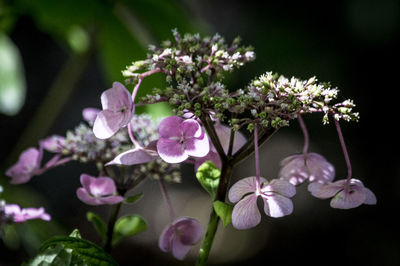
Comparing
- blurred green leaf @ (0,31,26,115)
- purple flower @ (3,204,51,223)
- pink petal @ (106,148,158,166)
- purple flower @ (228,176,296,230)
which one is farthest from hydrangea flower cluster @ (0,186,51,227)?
blurred green leaf @ (0,31,26,115)

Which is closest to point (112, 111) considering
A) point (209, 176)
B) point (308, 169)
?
point (209, 176)

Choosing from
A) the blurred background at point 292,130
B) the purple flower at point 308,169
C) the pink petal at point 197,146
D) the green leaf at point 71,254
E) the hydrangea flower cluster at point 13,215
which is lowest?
the green leaf at point 71,254

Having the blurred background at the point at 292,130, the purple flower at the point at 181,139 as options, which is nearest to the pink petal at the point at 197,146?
the purple flower at the point at 181,139

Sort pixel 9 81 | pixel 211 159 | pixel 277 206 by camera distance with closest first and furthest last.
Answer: pixel 277 206 → pixel 211 159 → pixel 9 81

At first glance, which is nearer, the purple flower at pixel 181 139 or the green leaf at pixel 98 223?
the purple flower at pixel 181 139

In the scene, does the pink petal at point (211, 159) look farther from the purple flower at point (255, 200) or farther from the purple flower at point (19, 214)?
the purple flower at point (19, 214)

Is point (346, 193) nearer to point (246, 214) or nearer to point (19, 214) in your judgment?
point (246, 214)

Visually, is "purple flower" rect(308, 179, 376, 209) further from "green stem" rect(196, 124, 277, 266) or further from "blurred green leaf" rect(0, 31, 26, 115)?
"blurred green leaf" rect(0, 31, 26, 115)

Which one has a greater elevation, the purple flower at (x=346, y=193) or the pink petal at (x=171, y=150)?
the purple flower at (x=346, y=193)
